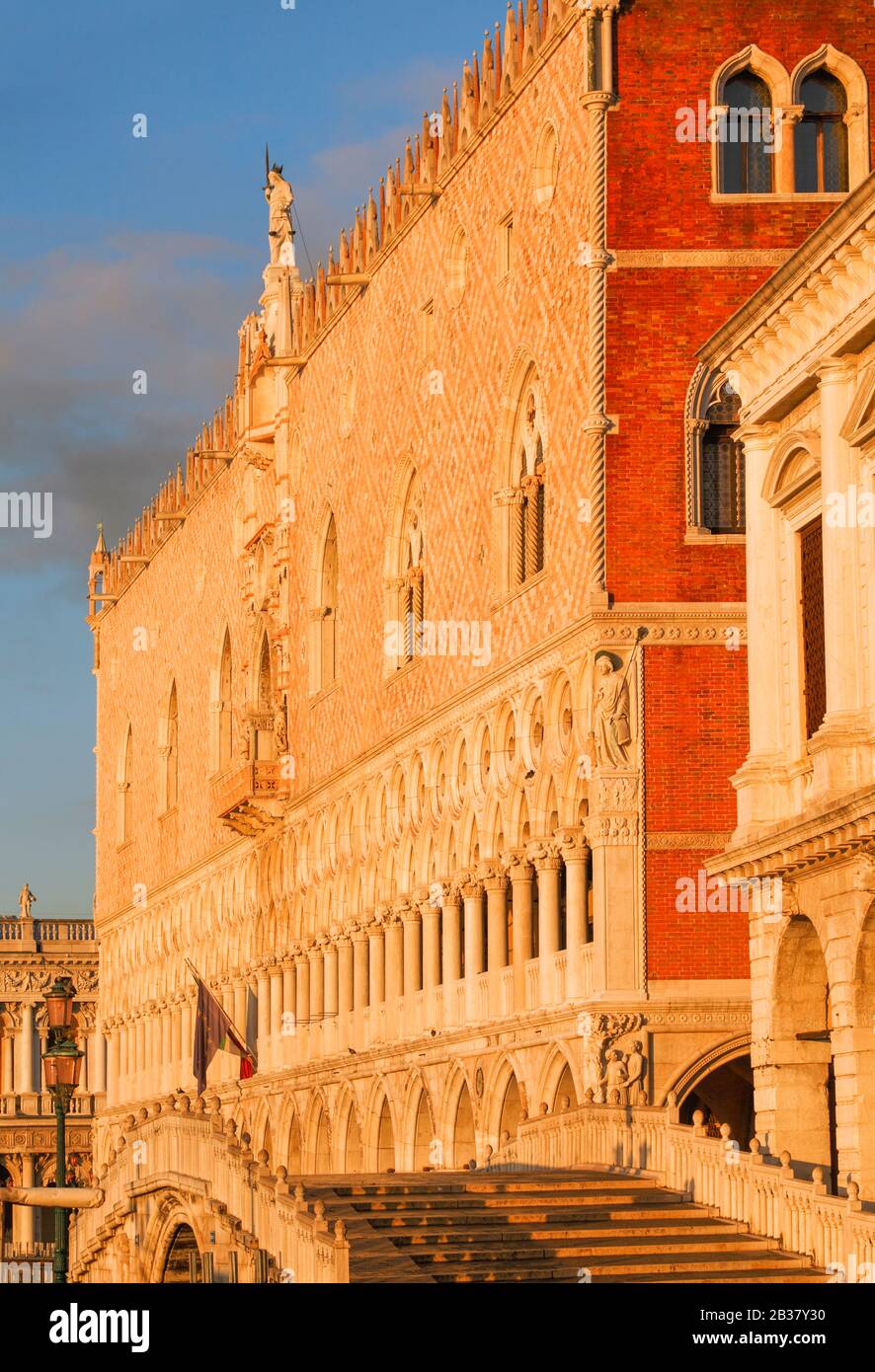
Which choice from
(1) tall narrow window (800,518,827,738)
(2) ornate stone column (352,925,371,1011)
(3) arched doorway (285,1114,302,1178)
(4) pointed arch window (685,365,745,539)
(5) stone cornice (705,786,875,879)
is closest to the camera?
(5) stone cornice (705,786,875,879)

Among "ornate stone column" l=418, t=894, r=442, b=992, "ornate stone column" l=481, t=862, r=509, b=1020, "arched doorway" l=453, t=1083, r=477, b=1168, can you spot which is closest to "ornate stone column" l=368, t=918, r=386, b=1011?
"ornate stone column" l=418, t=894, r=442, b=992

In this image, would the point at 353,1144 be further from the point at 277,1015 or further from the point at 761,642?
the point at 761,642

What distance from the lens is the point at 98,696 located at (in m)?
78.3

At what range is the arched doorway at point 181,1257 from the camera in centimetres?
3706

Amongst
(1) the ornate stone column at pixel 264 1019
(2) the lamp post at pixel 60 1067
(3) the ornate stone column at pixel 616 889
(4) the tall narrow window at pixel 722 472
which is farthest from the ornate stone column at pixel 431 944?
(1) the ornate stone column at pixel 264 1019

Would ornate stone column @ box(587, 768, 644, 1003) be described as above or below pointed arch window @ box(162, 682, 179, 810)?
below

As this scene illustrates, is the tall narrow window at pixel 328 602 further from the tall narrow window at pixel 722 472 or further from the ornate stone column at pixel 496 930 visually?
the tall narrow window at pixel 722 472

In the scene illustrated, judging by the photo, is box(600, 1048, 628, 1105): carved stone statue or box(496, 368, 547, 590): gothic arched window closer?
box(600, 1048, 628, 1105): carved stone statue

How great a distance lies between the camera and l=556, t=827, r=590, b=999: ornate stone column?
35500mm

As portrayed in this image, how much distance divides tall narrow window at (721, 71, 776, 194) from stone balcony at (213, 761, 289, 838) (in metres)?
20.6

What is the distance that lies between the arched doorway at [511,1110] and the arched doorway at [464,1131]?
2.01m

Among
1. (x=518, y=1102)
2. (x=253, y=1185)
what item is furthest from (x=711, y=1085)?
(x=253, y=1185)

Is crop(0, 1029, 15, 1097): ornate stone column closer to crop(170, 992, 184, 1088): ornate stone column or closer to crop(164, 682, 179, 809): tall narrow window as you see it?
crop(170, 992, 184, 1088): ornate stone column
